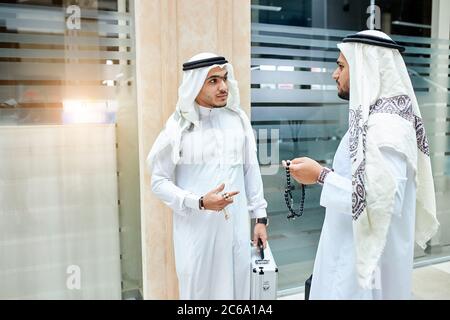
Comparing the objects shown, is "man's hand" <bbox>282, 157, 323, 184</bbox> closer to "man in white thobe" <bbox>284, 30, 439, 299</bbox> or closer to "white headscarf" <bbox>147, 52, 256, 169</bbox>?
"man in white thobe" <bbox>284, 30, 439, 299</bbox>

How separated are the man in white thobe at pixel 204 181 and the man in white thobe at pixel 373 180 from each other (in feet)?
1.57

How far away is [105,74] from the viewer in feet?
7.87

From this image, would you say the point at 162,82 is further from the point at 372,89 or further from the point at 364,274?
the point at 364,274

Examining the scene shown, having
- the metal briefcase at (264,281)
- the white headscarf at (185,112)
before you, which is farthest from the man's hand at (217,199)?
the metal briefcase at (264,281)

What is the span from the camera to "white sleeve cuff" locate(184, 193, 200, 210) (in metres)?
1.80

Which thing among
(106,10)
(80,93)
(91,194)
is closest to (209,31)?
(106,10)

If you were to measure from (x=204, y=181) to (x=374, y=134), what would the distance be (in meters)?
0.87

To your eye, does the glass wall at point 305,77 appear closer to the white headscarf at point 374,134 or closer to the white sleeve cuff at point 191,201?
the white sleeve cuff at point 191,201

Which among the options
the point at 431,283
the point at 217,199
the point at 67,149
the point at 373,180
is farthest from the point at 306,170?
the point at 431,283

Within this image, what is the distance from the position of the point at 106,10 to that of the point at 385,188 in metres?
1.94

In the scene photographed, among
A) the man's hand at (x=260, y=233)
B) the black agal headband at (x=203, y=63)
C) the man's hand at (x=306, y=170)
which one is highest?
the black agal headband at (x=203, y=63)

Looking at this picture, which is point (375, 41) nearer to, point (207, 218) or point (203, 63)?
point (203, 63)

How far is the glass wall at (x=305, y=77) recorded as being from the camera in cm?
281

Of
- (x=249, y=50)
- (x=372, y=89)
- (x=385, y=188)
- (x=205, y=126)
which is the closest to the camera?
(x=385, y=188)
